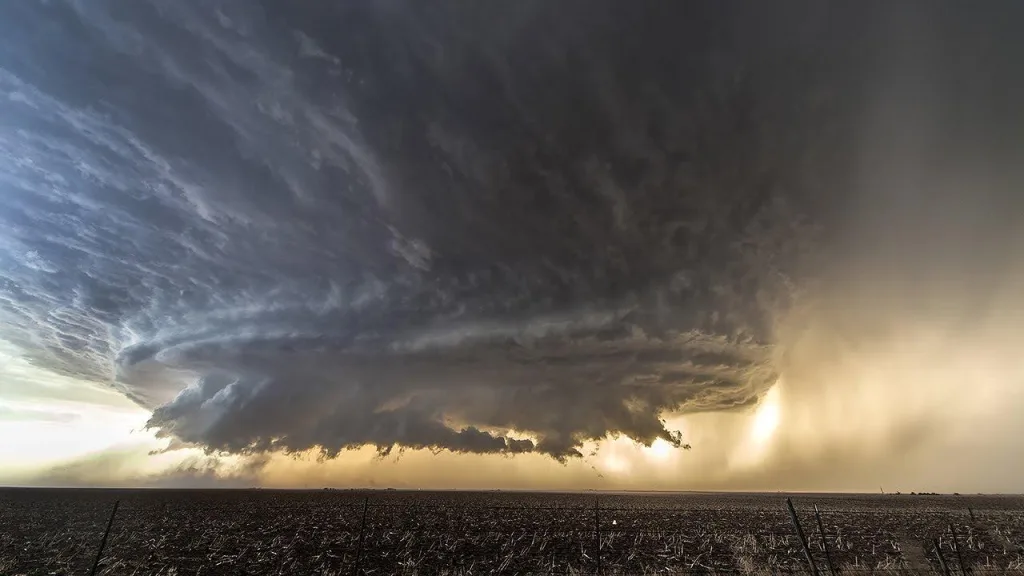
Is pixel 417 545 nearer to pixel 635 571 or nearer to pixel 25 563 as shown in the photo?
pixel 635 571

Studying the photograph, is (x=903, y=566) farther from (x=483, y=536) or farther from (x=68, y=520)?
(x=68, y=520)

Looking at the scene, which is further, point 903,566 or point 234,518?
point 234,518

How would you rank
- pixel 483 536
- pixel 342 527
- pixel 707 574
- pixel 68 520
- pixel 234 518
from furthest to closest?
pixel 234 518 → pixel 68 520 → pixel 342 527 → pixel 483 536 → pixel 707 574

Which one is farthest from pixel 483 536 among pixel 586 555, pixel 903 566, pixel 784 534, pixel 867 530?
pixel 867 530

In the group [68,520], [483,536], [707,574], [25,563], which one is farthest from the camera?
[68,520]

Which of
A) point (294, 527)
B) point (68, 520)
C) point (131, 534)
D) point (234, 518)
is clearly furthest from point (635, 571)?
point (68, 520)

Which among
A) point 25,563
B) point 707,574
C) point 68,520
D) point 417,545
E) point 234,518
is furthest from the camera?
point 234,518

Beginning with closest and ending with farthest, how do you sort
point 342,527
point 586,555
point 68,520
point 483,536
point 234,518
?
point 586,555 < point 483,536 < point 342,527 < point 68,520 < point 234,518

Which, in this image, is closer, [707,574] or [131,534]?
[707,574]
